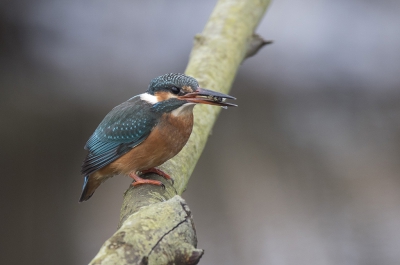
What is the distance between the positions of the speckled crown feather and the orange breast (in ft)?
0.33

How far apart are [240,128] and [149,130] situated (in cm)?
203

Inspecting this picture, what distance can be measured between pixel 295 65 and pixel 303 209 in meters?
1.10

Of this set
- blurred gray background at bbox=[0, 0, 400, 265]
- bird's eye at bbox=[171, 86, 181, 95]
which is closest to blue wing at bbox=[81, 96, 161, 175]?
bird's eye at bbox=[171, 86, 181, 95]

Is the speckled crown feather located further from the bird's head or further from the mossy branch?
the mossy branch

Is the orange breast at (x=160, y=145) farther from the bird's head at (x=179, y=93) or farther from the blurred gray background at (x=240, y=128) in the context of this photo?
the blurred gray background at (x=240, y=128)

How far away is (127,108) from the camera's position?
1856 mm

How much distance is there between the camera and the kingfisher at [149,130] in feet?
5.64

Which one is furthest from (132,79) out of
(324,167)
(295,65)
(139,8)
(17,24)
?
(324,167)

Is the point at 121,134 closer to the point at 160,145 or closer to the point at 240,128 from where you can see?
the point at 160,145

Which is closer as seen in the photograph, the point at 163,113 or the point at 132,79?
the point at 163,113

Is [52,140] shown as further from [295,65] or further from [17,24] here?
[295,65]

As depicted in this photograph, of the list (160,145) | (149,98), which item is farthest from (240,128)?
(160,145)

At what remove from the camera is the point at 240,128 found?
3750 millimetres

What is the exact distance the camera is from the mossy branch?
94cm
